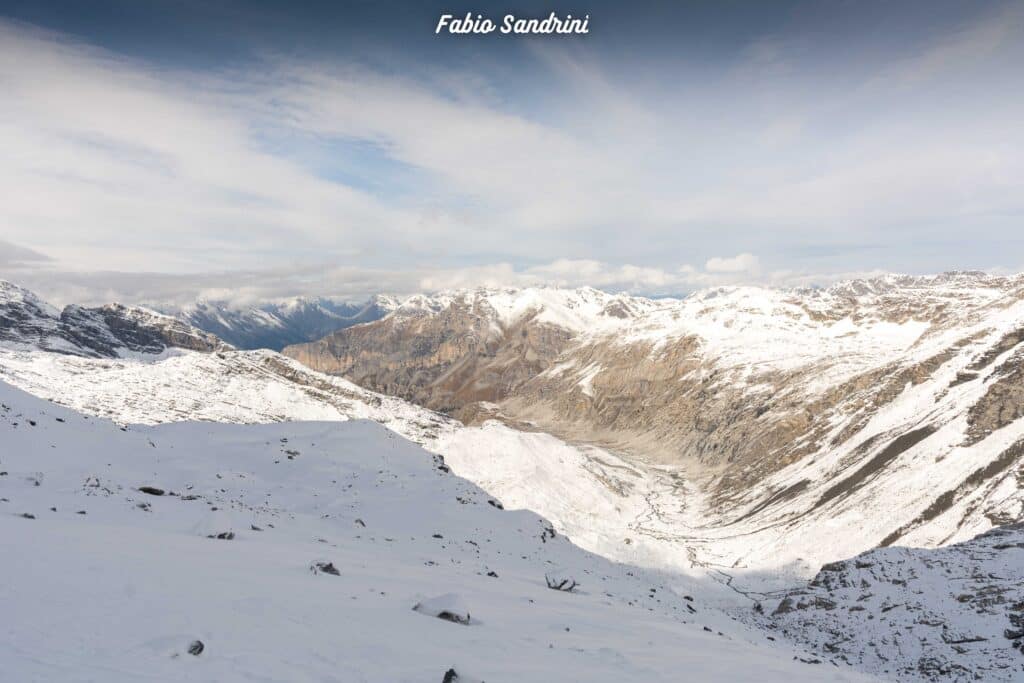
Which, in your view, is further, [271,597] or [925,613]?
[925,613]

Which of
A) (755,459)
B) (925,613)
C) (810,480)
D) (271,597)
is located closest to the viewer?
(271,597)

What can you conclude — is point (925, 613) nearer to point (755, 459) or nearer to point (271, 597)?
point (271, 597)

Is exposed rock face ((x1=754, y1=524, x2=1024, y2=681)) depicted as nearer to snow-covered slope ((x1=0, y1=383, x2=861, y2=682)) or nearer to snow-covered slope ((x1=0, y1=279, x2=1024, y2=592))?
snow-covered slope ((x1=0, y1=383, x2=861, y2=682))

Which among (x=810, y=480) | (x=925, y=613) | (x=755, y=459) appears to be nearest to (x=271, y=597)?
(x=925, y=613)

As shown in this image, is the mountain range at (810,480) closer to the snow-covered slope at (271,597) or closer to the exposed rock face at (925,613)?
the exposed rock face at (925,613)

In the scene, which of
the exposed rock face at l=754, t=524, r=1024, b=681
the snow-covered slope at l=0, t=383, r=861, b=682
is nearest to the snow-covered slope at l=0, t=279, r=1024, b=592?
the exposed rock face at l=754, t=524, r=1024, b=681

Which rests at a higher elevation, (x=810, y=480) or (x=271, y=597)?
(x=271, y=597)
